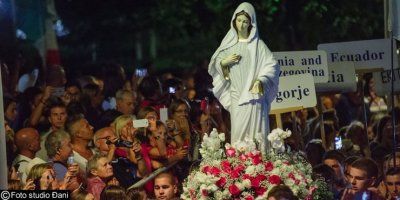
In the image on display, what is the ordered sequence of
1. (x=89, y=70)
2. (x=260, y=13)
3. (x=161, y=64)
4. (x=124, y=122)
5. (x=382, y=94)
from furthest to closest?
(x=161, y=64)
(x=89, y=70)
(x=260, y=13)
(x=382, y=94)
(x=124, y=122)

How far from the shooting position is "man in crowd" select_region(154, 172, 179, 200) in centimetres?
1694

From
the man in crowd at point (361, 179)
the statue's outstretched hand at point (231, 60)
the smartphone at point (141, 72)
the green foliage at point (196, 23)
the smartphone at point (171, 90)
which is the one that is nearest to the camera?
the statue's outstretched hand at point (231, 60)

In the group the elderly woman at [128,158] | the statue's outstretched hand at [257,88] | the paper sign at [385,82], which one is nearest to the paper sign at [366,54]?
the paper sign at [385,82]

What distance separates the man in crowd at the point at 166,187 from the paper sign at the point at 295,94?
2.12 m

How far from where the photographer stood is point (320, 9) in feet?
83.1

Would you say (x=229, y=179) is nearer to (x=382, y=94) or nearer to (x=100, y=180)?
(x=100, y=180)

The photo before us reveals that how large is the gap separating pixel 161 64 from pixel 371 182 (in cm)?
3134

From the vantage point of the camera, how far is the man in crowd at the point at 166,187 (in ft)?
55.6

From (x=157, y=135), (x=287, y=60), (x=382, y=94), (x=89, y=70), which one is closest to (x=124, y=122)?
(x=157, y=135)

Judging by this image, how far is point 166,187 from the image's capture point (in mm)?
16969

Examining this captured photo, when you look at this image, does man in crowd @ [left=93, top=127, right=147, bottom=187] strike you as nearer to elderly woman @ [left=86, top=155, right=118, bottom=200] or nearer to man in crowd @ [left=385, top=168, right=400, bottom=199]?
elderly woman @ [left=86, top=155, right=118, bottom=200]

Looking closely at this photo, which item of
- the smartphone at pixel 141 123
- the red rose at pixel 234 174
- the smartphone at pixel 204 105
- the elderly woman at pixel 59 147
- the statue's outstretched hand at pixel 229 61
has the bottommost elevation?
the red rose at pixel 234 174

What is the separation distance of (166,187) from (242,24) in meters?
1.95

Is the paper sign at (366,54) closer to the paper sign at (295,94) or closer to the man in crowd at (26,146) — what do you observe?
the paper sign at (295,94)
